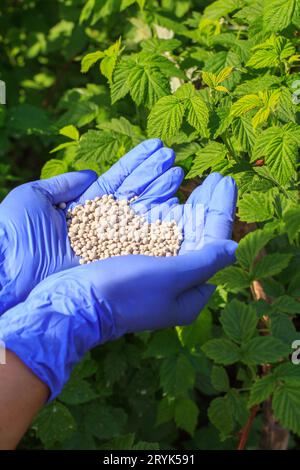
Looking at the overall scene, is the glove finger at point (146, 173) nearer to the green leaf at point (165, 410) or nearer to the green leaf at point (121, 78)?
the green leaf at point (121, 78)

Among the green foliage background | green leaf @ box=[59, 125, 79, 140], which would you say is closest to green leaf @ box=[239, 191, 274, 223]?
the green foliage background

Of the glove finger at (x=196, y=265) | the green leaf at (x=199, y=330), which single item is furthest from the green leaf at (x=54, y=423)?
the glove finger at (x=196, y=265)

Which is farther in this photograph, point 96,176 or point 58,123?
point 58,123

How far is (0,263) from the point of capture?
207cm

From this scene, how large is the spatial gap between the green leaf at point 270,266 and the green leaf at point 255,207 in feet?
0.36

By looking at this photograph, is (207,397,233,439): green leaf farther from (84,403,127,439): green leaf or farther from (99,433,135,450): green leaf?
(84,403,127,439): green leaf

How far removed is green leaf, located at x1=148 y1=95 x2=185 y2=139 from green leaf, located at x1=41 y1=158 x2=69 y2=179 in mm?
519

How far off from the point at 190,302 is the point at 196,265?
0.46 feet

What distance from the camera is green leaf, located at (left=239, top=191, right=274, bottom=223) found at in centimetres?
188

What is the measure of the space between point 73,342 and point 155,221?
552 mm
